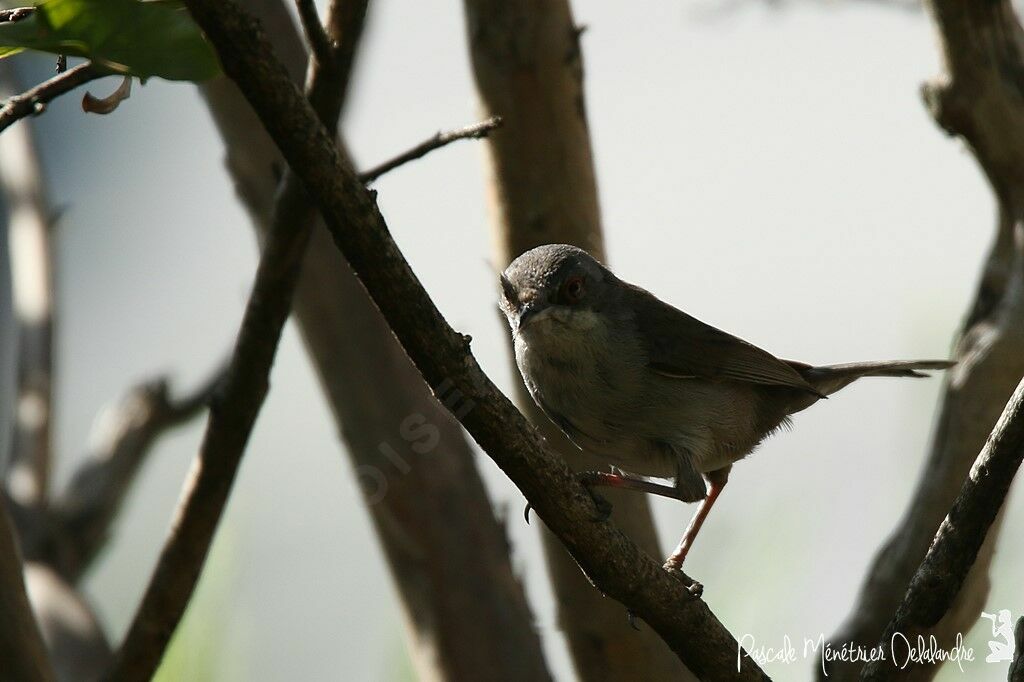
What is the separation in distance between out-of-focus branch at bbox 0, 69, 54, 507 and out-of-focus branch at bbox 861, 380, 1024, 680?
419 centimetres

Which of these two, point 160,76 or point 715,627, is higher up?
point 160,76

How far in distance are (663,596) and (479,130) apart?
4.82 ft

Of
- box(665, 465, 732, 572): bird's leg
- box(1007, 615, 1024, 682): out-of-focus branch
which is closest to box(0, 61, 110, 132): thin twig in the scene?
box(665, 465, 732, 572): bird's leg

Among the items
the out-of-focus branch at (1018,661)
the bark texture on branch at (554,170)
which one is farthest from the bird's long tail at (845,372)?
the out-of-focus branch at (1018,661)

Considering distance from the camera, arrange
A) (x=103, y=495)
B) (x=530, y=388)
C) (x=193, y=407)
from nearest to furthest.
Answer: (x=530, y=388) → (x=103, y=495) → (x=193, y=407)

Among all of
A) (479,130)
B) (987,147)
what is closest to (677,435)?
(479,130)

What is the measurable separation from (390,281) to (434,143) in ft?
3.50

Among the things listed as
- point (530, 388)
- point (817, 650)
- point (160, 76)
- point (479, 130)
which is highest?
point (160, 76)

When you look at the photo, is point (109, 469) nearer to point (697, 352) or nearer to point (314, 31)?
point (697, 352)

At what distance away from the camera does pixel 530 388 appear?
4.04 metres

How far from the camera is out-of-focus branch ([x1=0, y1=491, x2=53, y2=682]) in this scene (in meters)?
3.42

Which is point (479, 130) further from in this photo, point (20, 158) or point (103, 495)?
point (20, 158)

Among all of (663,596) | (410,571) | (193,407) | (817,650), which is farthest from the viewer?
(193,407)

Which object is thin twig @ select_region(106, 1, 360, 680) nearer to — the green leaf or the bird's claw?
the green leaf
